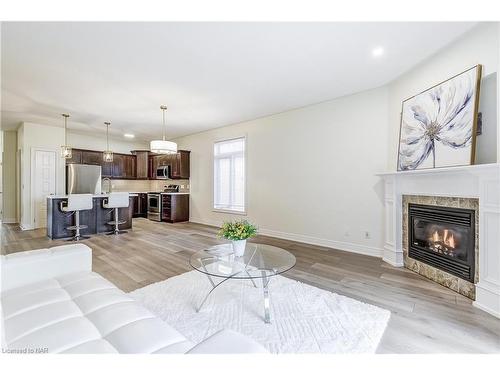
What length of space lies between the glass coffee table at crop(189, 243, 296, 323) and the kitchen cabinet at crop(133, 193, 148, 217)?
6457 mm

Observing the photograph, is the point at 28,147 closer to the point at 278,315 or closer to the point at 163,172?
the point at 163,172

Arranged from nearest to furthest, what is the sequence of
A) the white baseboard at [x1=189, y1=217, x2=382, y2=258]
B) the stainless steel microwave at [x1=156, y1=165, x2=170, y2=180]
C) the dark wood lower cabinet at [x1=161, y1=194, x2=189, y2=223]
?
the white baseboard at [x1=189, y1=217, x2=382, y2=258]
the dark wood lower cabinet at [x1=161, y1=194, x2=189, y2=223]
the stainless steel microwave at [x1=156, y1=165, x2=170, y2=180]

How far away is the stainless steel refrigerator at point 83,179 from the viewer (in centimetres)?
638

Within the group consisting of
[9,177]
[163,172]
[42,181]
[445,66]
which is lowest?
[42,181]

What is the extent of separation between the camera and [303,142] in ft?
15.3

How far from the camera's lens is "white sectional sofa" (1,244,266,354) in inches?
41.2

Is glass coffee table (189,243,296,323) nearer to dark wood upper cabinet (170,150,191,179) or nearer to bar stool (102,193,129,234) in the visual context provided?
bar stool (102,193,129,234)

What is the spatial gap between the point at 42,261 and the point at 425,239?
4.03 m

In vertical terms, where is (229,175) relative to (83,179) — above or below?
above

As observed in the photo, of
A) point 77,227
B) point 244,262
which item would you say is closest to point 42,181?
point 77,227

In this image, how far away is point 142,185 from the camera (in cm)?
Answer: 886

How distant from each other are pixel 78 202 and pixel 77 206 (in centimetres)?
8

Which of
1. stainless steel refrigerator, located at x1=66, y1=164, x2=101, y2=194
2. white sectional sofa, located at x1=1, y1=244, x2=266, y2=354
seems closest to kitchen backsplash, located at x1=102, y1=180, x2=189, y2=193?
stainless steel refrigerator, located at x1=66, y1=164, x2=101, y2=194

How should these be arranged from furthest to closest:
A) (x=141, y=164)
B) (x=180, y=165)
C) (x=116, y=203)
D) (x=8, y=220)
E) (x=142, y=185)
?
(x=142, y=185) < (x=141, y=164) < (x=180, y=165) < (x=8, y=220) < (x=116, y=203)
